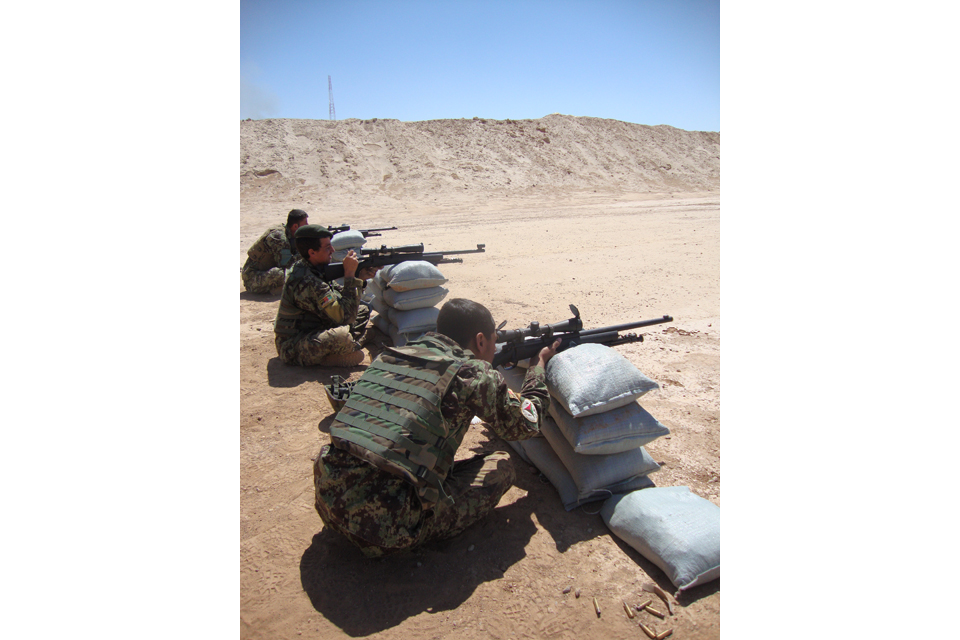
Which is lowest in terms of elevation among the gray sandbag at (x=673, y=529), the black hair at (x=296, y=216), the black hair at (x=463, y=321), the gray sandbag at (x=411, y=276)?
the gray sandbag at (x=673, y=529)

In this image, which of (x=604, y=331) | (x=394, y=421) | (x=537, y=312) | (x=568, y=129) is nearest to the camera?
(x=394, y=421)

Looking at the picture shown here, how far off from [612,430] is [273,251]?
263 inches

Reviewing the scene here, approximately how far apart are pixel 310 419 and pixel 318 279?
1.42m

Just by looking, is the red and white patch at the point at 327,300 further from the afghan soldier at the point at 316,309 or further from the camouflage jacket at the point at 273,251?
the camouflage jacket at the point at 273,251

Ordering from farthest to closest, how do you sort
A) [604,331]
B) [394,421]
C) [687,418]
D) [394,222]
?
[394,222]
[687,418]
[604,331]
[394,421]

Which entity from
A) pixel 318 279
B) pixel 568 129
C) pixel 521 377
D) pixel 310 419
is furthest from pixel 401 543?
pixel 568 129

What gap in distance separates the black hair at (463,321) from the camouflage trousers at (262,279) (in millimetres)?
6051

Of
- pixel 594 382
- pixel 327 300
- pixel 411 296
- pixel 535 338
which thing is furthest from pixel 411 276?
pixel 594 382

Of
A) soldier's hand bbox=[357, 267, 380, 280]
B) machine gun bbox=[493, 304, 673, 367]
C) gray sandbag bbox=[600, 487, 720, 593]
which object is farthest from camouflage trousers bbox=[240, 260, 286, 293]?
gray sandbag bbox=[600, 487, 720, 593]

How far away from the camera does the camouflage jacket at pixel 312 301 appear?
494cm

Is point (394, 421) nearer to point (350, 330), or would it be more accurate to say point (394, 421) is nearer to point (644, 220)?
point (350, 330)

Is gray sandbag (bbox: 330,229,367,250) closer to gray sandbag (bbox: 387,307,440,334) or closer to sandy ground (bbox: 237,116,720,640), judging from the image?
sandy ground (bbox: 237,116,720,640)

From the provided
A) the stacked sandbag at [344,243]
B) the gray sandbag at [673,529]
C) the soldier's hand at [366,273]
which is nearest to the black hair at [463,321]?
the gray sandbag at [673,529]

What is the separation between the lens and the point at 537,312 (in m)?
6.56
